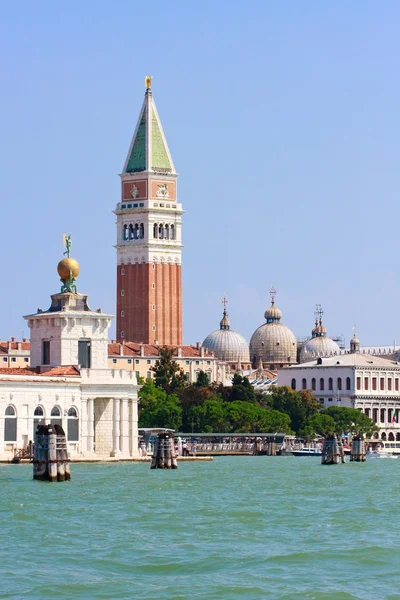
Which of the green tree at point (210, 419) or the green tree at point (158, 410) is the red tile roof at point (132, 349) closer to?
the green tree at point (158, 410)

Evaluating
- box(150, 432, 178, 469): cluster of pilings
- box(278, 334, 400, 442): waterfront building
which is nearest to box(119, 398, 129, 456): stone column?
box(150, 432, 178, 469): cluster of pilings

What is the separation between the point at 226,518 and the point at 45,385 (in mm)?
34387

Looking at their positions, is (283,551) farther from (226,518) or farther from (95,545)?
(226,518)

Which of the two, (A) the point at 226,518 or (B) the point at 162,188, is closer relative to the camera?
(A) the point at 226,518

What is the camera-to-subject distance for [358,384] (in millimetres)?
170250

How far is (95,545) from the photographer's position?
128ft

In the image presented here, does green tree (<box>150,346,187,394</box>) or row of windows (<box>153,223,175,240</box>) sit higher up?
row of windows (<box>153,223,175,240</box>)

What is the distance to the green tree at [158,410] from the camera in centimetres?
12288

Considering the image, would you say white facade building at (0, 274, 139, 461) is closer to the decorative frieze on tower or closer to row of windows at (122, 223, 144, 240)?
the decorative frieze on tower

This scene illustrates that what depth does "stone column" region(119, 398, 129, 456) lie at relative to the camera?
8362 cm

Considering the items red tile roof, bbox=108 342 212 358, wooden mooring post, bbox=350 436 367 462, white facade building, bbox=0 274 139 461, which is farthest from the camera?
red tile roof, bbox=108 342 212 358

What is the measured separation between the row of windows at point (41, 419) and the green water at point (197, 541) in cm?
1616

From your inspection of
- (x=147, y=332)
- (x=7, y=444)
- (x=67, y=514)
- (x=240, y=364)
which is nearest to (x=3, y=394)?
(x=7, y=444)

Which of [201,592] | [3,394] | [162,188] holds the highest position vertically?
[162,188]
